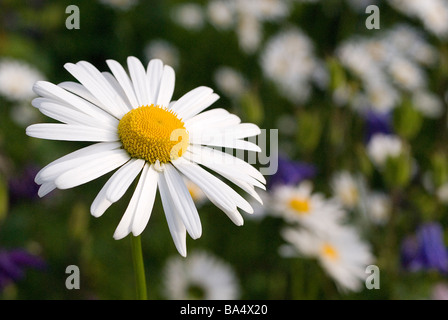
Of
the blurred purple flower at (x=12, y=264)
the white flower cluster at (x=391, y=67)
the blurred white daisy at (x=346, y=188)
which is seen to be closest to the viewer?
the blurred purple flower at (x=12, y=264)

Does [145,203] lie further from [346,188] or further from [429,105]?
[429,105]

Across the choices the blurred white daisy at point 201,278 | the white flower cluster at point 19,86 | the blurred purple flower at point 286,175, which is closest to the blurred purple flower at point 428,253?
the blurred purple flower at point 286,175

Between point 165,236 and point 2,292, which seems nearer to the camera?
point 2,292

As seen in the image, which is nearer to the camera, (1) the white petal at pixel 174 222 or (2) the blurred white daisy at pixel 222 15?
(1) the white petal at pixel 174 222

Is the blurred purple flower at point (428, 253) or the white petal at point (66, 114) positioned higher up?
the white petal at point (66, 114)

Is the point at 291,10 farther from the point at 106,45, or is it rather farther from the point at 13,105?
the point at 13,105

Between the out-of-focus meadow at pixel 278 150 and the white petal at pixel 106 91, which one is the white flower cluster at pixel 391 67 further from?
the white petal at pixel 106 91

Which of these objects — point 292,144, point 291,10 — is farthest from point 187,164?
point 291,10
